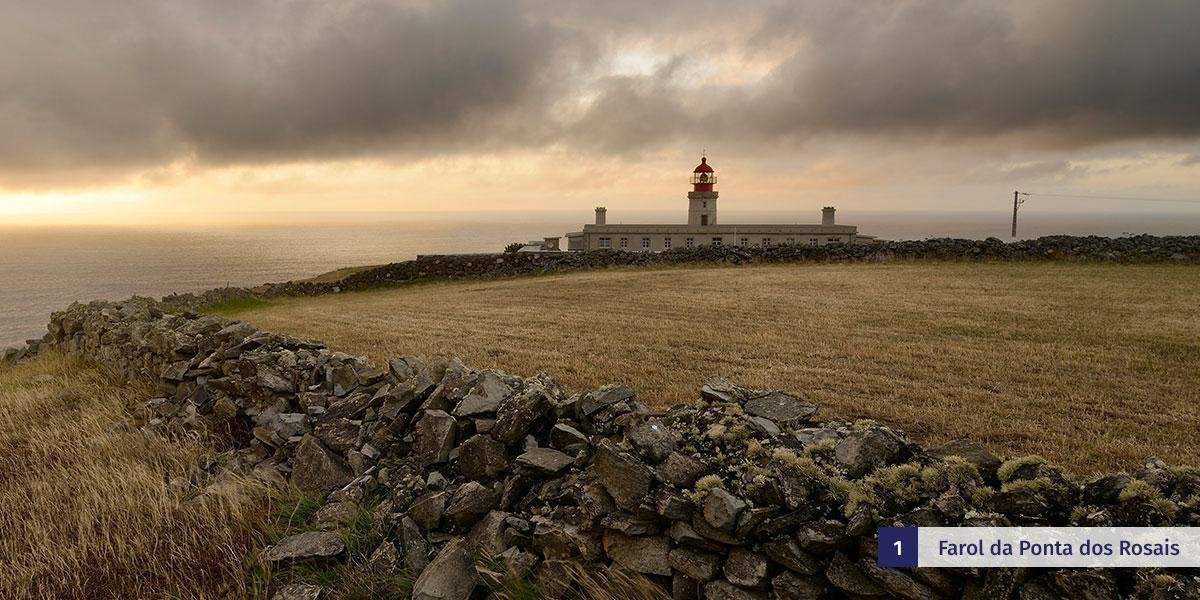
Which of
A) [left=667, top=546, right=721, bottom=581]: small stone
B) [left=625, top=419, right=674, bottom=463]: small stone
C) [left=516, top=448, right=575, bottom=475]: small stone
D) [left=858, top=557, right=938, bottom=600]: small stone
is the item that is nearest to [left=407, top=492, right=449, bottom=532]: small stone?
[left=516, top=448, right=575, bottom=475]: small stone

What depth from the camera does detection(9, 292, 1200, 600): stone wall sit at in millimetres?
3551

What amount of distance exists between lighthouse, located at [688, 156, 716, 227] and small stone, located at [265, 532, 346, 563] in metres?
52.4

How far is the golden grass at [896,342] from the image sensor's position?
6949mm

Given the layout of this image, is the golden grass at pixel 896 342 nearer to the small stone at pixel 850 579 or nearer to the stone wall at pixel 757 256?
the small stone at pixel 850 579

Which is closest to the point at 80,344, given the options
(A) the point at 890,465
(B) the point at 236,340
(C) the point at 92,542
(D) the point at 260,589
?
(B) the point at 236,340

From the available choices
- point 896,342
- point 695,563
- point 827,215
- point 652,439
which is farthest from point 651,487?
point 827,215

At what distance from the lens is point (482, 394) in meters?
6.06

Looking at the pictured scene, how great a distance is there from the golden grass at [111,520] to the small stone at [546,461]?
98.3 inches

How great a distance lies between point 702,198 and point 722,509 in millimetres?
53539

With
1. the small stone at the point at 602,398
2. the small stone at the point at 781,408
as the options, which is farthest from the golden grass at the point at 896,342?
the small stone at the point at 602,398

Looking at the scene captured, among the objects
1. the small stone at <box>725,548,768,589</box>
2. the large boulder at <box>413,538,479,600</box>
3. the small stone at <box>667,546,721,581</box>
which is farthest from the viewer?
the large boulder at <box>413,538,479,600</box>

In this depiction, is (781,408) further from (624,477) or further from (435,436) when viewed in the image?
(435,436)

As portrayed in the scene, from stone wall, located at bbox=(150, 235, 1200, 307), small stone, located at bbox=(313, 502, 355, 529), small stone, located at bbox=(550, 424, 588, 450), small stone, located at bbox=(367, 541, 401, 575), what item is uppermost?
stone wall, located at bbox=(150, 235, 1200, 307)

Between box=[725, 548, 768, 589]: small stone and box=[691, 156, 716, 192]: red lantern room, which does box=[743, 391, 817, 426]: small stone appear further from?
box=[691, 156, 716, 192]: red lantern room
